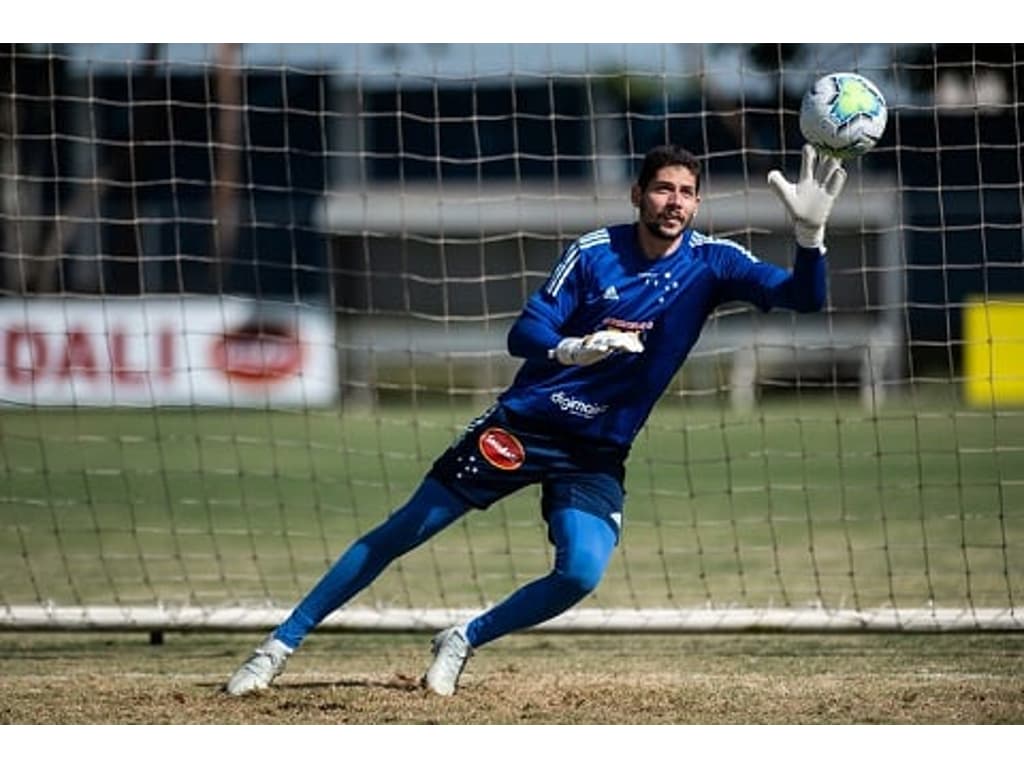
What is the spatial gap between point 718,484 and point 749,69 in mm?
6143

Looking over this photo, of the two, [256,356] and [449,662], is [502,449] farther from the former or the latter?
[256,356]

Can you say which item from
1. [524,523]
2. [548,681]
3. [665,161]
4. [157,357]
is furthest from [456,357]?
[665,161]

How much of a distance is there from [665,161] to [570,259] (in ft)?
1.52

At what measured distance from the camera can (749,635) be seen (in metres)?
9.04

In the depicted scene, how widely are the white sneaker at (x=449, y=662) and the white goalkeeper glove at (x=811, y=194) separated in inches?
71.6

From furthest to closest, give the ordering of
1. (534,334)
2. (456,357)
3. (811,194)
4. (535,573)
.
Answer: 1. (456,357)
2. (535,573)
3. (534,334)
4. (811,194)

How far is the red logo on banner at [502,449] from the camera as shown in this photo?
23.4ft

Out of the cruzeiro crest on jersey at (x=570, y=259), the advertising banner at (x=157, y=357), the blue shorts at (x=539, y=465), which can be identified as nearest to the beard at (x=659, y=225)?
the cruzeiro crest on jersey at (x=570, y=259)

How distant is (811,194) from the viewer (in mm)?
6727

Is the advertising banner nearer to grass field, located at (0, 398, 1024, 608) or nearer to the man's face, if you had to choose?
grass field, located at (0, 398, 1024, 608)

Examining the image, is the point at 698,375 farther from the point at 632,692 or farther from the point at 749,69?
the point at 632,692

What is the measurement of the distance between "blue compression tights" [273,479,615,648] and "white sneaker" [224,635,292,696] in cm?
5

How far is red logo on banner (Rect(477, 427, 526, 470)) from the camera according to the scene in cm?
714

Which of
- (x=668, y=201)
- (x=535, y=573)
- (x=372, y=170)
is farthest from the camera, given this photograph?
(x=372, y=170)
